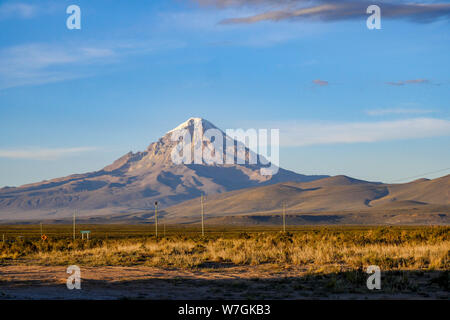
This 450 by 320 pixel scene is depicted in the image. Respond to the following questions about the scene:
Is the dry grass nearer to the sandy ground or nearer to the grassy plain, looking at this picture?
→ the grassy plain

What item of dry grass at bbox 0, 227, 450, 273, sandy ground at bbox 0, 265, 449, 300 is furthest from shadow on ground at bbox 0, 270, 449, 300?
dry grass at bbox 0, 227, 450, 273

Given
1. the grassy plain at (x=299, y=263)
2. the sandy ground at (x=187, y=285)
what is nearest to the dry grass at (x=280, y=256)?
the grassy plain at (x=299, y=263)

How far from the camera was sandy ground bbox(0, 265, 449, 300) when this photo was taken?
17719 mm

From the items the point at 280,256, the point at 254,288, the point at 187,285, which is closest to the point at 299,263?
the point at 280,256

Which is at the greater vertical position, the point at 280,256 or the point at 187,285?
the point at 280,256

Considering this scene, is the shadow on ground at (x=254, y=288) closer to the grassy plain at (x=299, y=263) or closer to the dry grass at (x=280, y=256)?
the grassy plain at (x=299, y=263)

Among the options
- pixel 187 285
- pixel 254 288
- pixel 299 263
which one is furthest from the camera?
pixel 299 263

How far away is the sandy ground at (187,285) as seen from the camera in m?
17.7

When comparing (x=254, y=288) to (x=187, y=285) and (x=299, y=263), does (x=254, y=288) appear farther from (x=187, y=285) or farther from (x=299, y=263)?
(x=299, y=263)

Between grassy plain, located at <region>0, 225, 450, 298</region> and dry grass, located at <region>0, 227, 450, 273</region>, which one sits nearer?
grassy plain, located at <region>0, 225, 450, 298</region>

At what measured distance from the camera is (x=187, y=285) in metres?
20.3
